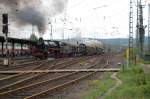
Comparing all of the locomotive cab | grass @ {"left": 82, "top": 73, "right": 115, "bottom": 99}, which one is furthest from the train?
grass @ {"left": 82, "top": 73, "right": 115, "bottom": 99}

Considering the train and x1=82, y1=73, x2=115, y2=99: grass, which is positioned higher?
the train

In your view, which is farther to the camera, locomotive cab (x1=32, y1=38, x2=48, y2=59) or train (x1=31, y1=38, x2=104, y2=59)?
train (x1=31, y1=38, x2=104, y2=59)

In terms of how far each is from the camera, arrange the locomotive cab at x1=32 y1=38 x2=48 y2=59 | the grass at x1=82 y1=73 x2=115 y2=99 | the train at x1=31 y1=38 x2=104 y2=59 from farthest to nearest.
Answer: the train at x1=31 y1=38 x2=104 y2=59 → the locomotive cab at x1=32 y1=38 x2=48 y2=59 → the grass at x1=82 y1=73 x2=115 y2=99

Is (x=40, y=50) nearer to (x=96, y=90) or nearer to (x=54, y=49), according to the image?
(x=54, y=49)

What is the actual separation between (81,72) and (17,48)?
41781 millimetres

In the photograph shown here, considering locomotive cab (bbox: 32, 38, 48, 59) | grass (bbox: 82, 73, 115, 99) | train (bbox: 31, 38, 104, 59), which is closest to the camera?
grass (bbox: 82, 73, 115, 99)

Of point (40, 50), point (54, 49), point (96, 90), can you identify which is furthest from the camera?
point (54, 49)

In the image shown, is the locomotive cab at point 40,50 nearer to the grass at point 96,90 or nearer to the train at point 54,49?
the train at point 54,49

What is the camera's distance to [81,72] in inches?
1115

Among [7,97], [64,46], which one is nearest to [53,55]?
[64,46]

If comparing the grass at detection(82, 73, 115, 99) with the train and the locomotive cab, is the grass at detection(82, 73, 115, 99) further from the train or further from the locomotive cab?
the train

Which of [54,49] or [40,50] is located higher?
[54,49]

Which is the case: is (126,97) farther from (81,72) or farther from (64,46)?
(64,46)

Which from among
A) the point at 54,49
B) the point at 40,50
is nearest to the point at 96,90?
the point at 40,50
